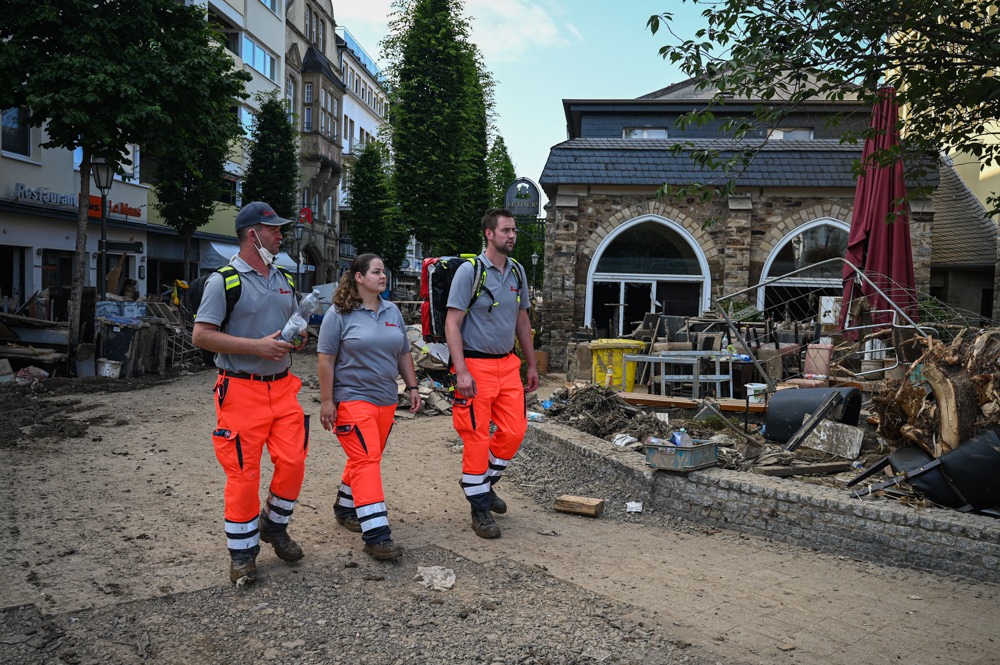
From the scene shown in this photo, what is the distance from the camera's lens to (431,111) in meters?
23.0

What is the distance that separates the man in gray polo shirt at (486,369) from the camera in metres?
5.27

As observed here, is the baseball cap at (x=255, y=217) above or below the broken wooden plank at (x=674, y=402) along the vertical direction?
above

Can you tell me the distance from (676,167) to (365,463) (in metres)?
13.3

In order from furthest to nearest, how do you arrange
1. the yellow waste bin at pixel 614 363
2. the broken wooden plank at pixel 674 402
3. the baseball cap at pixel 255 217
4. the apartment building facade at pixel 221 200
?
the apartment building facade at pixel 221 200
the yellow waste bin at pixel 614 363
the broken wooden plank at pixel 674 402
the baseball cap at pixel 255 217

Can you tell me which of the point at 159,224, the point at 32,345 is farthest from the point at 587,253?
the point at 159,224

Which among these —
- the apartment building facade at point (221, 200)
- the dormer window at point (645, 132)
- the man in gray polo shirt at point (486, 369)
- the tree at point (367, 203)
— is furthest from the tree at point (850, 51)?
the tree at point (367, 203)

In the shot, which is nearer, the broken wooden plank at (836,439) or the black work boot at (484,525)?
the black work boot at (484,525)

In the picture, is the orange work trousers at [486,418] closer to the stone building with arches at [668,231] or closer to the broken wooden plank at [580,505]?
the broken wooden plank at [580,505]

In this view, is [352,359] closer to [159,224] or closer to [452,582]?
[452,582]

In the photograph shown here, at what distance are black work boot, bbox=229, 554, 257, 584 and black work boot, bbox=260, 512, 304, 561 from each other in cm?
30

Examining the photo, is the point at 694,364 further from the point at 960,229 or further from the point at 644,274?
the point at 960,229

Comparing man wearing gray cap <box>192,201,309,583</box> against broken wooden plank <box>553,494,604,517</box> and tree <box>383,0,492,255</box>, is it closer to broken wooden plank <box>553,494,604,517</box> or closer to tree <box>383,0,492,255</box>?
broken wooden plank <box>553,494,604,517</box>

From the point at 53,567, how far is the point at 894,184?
10.2 meters

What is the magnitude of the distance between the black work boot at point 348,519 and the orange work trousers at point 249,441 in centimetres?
98
